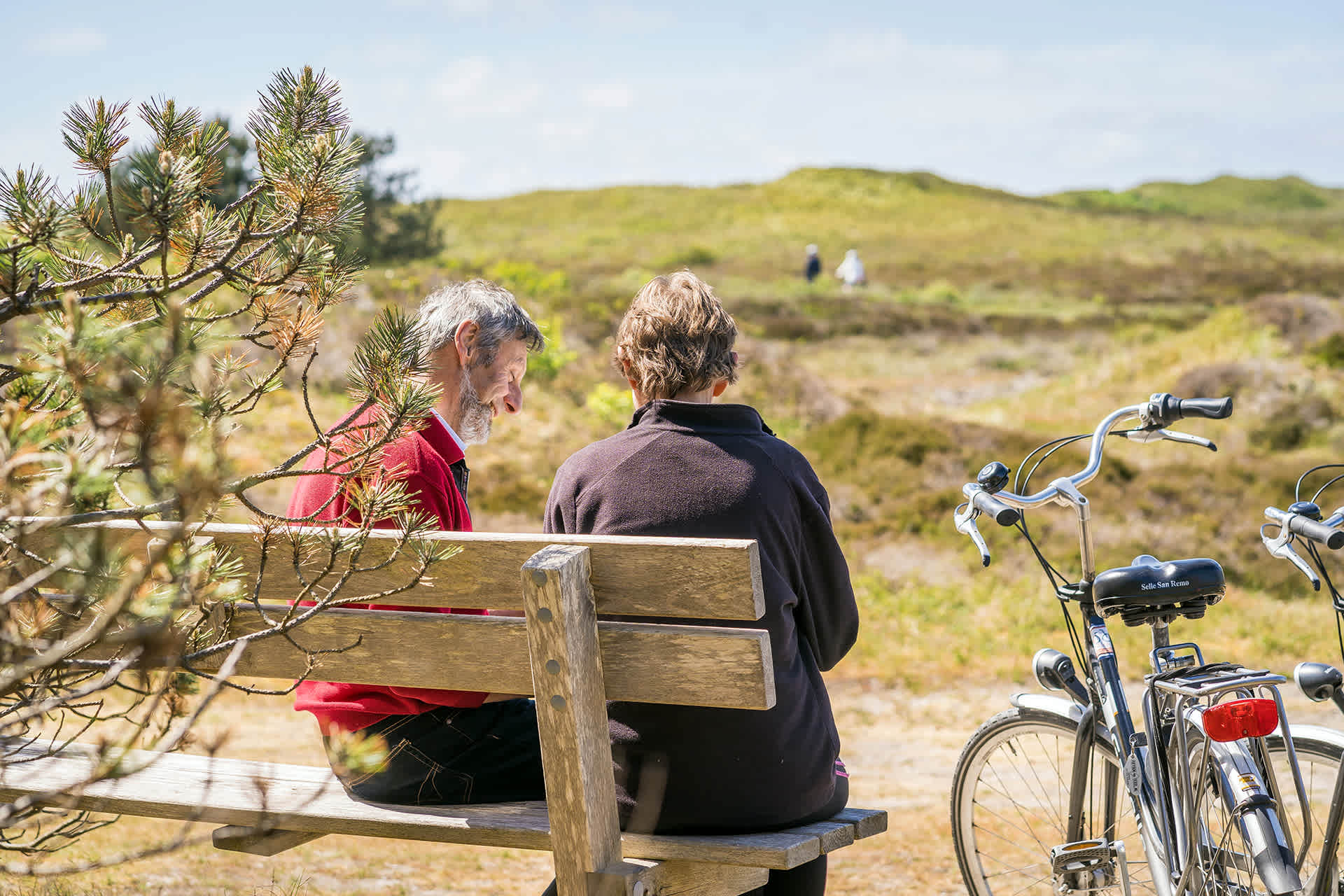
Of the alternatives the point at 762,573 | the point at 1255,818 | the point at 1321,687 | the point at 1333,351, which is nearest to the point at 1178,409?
the point at 1321,687

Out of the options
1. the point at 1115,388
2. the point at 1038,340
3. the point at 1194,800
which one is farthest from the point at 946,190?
the point at 1194,800

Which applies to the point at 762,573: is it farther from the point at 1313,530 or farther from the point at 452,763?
the point at 1313,530

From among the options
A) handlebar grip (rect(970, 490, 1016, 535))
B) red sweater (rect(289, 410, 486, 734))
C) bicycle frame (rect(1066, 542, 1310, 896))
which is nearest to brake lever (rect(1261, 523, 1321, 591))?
bicycle frame (rect(1066, 542, 1310, 896))

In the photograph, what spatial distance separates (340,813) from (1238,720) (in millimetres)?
1812

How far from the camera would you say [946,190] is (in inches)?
3152

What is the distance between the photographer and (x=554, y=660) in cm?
223

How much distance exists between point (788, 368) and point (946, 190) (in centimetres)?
6559

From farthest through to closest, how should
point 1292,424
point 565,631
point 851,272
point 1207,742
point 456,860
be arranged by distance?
point 851,272 < point 1292,424 < point 456,860 < point 1207,742 < point 565,631

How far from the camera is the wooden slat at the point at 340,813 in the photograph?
7.95 ft

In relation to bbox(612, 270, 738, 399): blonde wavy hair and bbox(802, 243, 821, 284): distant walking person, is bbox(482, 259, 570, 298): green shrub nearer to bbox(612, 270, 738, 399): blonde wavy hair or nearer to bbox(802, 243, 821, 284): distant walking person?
bbox(612, 270, 738, 399): blonde wavy hair

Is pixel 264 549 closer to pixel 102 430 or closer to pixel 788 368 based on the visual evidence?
pixel 102 430

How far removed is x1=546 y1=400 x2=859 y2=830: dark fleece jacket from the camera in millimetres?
2477

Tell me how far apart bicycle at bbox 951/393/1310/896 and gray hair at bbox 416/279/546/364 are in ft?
4.02

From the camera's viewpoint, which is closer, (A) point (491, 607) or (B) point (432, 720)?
(A) point (491, 607)
